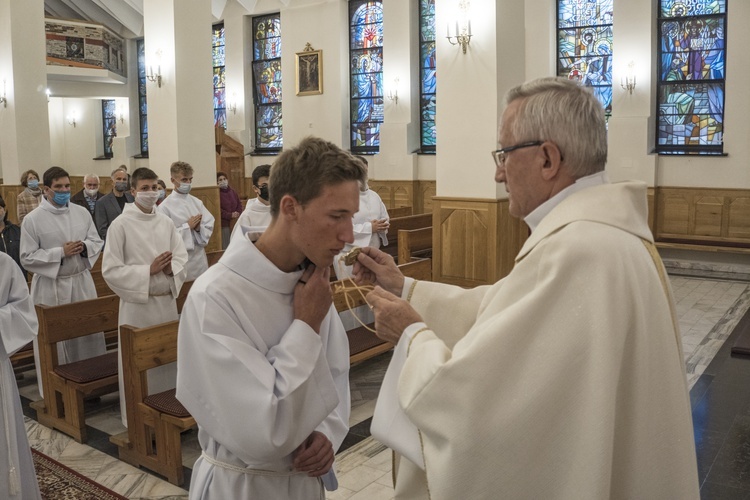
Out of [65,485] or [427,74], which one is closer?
[65,485]

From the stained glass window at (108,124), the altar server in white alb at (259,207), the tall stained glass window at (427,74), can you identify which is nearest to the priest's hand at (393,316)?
the altar server in white alb at (259,207)

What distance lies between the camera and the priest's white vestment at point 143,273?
5.26 meters

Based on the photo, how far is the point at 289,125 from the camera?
1688 cm

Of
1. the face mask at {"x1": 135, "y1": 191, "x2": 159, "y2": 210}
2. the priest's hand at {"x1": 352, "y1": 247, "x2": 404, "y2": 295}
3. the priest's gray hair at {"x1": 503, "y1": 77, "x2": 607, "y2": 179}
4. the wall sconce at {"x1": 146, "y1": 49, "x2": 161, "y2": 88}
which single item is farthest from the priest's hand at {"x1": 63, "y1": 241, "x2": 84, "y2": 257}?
the wall sconce at {"x1": 146, "y1": 49, "x2": 161, "y2": 88}

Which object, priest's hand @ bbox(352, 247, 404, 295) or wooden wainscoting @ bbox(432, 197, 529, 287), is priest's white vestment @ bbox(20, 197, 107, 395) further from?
priest's hand @ bbox(352, 247, 404, 295)

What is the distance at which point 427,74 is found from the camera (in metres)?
15.1

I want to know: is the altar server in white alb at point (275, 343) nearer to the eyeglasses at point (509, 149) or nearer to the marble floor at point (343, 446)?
the eyeglasses at point (509, 149)

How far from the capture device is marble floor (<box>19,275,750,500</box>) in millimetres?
4270

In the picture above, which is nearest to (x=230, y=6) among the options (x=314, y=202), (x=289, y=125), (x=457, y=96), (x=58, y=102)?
(x=289, y=125)

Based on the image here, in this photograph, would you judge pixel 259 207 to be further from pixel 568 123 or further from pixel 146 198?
pixel 568 123

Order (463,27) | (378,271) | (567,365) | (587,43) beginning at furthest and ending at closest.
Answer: (587,43), (463,27), (378,271), (567,365)

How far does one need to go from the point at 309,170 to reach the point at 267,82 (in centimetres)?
1619

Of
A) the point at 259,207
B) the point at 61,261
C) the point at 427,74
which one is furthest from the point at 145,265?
the point at 427,74

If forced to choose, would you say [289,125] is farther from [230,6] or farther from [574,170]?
[574,170]
